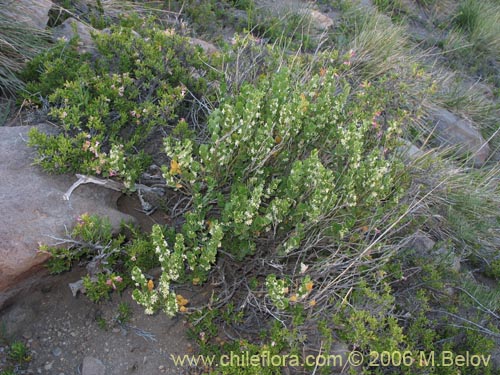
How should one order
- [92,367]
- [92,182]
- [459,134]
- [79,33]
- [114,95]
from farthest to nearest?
[459,134] → [79,33] → [114,95] → [92,182] → [92,367]

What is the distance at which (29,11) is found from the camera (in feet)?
14.0

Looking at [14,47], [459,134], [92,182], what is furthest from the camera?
[459,134]

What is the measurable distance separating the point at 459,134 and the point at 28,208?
444 centimetres

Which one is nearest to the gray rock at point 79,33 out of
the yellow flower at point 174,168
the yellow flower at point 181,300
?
the yellow flower at point 174,168

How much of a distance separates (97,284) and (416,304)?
5.89 feet

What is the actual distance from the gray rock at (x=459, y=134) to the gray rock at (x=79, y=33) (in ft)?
11.2

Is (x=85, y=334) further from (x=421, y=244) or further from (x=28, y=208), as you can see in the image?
(x=421, y=244)

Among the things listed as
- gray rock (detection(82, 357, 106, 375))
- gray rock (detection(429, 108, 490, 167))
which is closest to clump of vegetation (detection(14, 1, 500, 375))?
gray rock (detection(82, 357, 106, 375))

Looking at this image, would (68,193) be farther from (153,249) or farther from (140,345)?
(140,345)

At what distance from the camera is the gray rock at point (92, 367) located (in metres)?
2.62

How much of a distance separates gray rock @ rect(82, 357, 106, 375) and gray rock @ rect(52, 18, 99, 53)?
2390 millimetres

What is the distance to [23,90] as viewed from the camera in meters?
3.65

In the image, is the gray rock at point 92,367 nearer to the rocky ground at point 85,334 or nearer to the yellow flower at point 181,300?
the rocky ground at point 85,334

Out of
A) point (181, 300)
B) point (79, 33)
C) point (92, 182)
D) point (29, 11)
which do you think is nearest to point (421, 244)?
point (181, 300)
